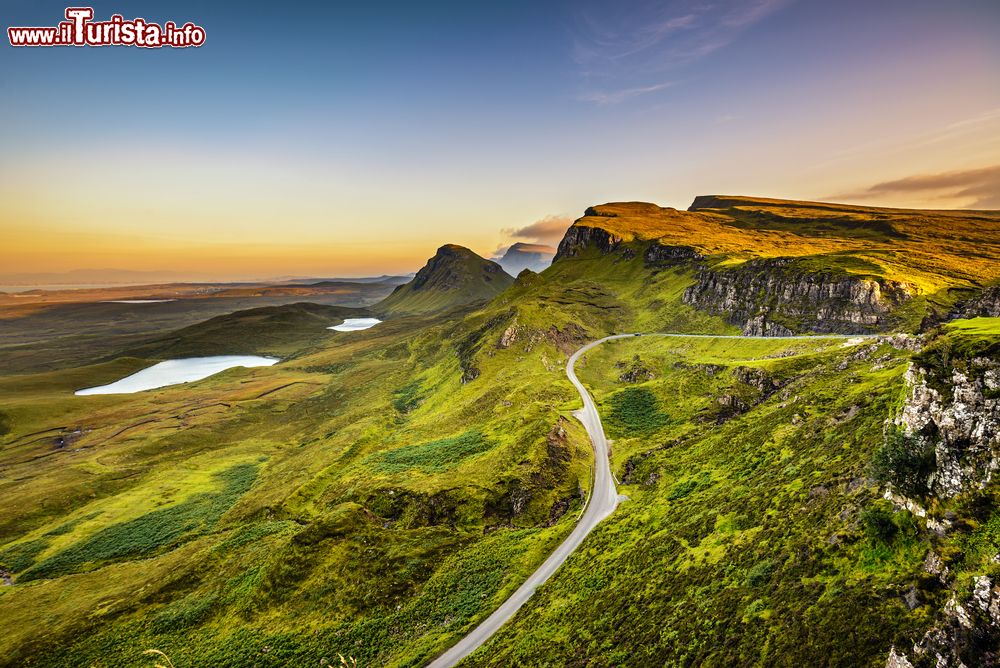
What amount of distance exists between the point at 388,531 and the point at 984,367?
70.6 metres

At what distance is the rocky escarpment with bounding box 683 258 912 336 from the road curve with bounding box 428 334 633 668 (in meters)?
90.2

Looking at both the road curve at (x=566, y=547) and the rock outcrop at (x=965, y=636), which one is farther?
the road curve at (x=566, y=547)

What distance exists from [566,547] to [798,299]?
453 feet

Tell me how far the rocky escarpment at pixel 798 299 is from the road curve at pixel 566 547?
296 feet

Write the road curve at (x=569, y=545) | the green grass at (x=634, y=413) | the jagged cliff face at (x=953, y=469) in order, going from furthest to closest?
1. the green grass at (x=634, y=413)
2. the road curve at (x=569, y=545)
3. the jagged cliff face at (x=953, y=469)

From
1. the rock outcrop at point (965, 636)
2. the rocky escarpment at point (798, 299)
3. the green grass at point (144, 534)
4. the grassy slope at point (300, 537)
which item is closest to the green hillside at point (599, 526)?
the rock outcrop at point (965, 636)

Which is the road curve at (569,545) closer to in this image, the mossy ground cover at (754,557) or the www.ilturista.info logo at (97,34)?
the mossy ground cover at (754,557)

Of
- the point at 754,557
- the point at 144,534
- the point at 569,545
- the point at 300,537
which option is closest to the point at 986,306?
the point at 754,557

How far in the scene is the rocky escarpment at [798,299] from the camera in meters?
127

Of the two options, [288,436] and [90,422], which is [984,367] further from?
[90,422]

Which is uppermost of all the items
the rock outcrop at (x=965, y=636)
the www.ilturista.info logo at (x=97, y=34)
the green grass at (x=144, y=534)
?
the www.ilturista.info logo at (x=97, y=34)

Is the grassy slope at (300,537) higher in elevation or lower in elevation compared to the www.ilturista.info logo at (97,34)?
lower

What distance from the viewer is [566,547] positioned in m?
54.2

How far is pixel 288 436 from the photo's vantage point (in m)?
160
